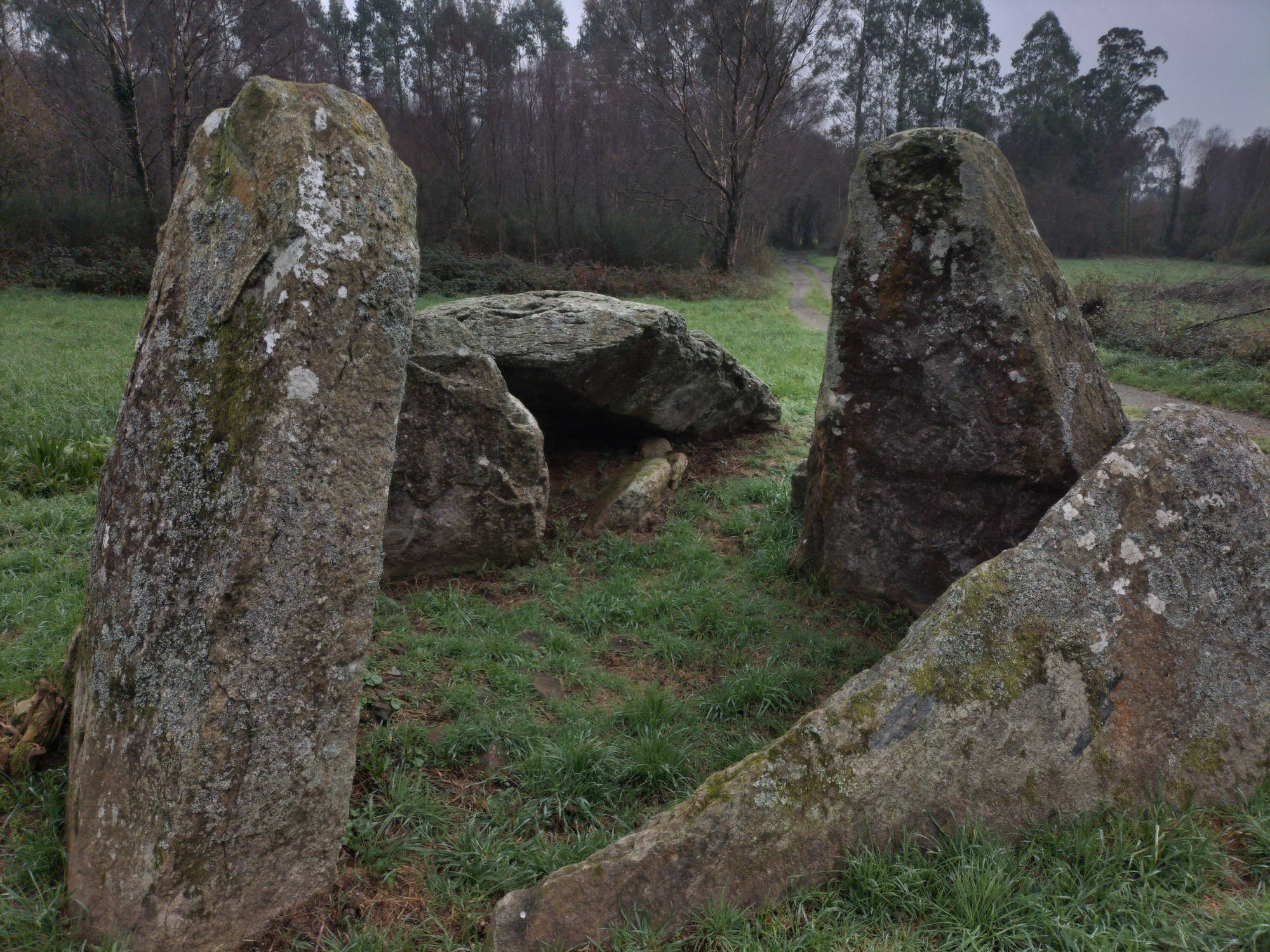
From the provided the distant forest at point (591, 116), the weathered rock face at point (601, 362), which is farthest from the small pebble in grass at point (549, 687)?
the distant forest at point (591, 116)

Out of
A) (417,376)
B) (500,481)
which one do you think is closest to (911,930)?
(500,481)

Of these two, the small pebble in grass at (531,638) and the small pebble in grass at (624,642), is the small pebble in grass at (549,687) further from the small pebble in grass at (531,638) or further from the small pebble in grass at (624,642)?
the small pebble in grass at (624,642)

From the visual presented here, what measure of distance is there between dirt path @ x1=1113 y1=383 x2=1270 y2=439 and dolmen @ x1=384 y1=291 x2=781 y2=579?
15.3 feet

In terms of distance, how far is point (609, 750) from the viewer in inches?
Answer: 139

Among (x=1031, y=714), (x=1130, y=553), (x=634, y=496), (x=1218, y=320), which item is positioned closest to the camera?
(x=1031, y=714)

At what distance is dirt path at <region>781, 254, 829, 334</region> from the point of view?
73.1 feet

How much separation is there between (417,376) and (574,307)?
1.76 m

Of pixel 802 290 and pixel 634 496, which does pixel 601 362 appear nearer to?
pixel 634 496

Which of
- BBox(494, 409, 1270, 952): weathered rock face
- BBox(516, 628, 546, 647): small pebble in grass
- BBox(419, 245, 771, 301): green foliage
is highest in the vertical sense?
BBox(419, 245, 771, 301): green foliage

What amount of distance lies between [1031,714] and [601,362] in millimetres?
4455

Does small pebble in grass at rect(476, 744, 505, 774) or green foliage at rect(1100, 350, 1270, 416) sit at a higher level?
green foliage at rect(1100, 350, 1270, 416)

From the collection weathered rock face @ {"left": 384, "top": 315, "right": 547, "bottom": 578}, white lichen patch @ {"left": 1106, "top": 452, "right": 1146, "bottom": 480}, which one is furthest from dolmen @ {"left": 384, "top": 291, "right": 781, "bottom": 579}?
white lichen patch @ {"left": 1106, "top": 452, "right": 1146, "bottom": 480}

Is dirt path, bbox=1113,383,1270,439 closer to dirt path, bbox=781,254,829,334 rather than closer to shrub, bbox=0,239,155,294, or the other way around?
dirt path, bbox=781,254,829,334

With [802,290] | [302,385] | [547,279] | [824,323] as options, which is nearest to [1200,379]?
[824,323]
